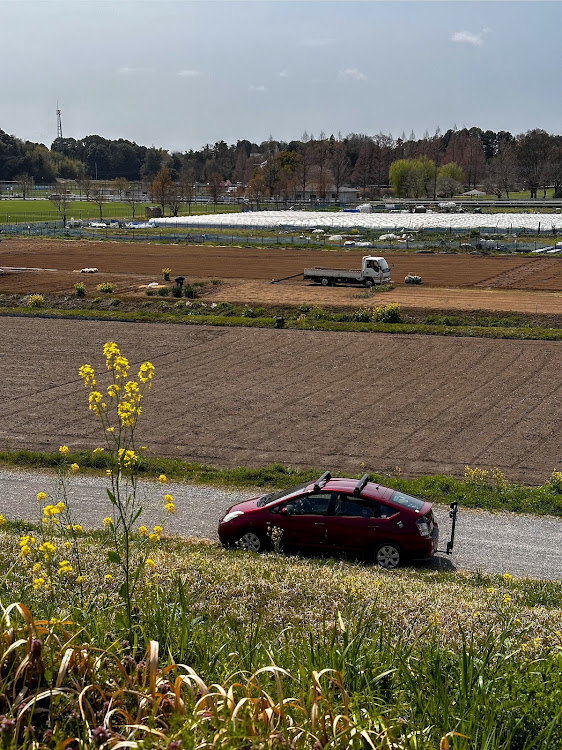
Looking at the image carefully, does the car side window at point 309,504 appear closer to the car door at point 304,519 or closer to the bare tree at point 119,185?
the car door at point 304,519

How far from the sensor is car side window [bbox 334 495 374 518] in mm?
14266

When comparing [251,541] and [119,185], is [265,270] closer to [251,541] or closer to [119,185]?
[251,541]

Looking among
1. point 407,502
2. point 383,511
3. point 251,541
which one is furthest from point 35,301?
point 383,511

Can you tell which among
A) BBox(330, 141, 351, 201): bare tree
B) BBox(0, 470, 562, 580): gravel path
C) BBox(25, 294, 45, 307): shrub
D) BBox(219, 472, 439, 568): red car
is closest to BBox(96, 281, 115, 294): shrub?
BBox(25, 294, 45, 307): shrub

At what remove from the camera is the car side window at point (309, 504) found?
14445 mm

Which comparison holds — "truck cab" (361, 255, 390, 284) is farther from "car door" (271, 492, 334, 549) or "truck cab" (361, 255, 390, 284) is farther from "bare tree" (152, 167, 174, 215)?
"bare tree" (152, 167, 174, 215)

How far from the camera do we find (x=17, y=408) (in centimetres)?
2597

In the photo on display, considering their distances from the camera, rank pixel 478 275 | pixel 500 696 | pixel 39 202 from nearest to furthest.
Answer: pixel 500 696, pixel 478 275, pixel 39 202

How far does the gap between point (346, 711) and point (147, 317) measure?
3940cm

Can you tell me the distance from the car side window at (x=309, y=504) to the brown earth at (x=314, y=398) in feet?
18.9

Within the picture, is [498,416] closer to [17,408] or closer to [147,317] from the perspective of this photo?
[17,408]

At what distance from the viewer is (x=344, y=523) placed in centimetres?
1424

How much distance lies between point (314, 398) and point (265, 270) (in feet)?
126

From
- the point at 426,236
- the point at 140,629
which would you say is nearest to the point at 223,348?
the point at 140,629
